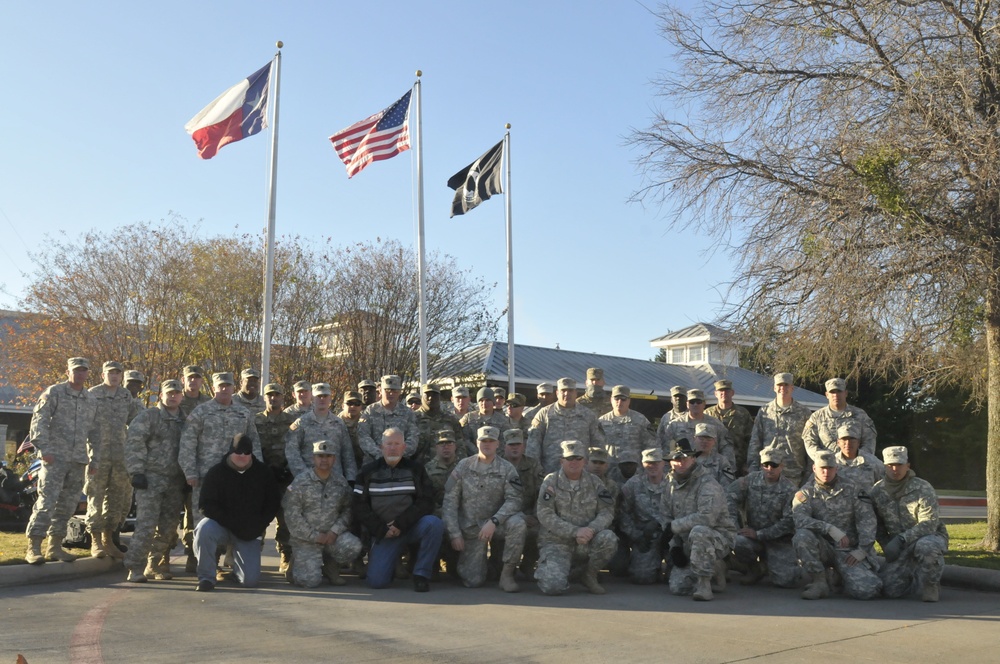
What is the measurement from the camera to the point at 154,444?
34.4 feet

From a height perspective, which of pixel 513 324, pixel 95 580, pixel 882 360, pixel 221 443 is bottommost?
pixel 95 580

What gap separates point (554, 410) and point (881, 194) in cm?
464

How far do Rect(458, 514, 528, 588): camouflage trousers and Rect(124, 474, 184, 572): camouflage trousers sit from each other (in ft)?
10.0

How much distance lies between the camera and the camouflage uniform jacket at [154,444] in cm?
1030

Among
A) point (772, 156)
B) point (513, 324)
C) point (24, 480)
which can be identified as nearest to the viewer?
point (772, 156)

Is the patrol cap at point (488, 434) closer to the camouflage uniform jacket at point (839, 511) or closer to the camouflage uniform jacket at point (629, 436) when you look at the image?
the camouflage uniform jacket at point (629, 436)

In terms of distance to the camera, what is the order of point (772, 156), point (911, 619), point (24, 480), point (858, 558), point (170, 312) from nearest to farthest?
point (911, 619) < point (858, 558) < point (772, 156) < point (24, 480) < point (170, 312)

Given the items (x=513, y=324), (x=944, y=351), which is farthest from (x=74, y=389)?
(x=513, y=324)

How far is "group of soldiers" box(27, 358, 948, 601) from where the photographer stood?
9.78 metres

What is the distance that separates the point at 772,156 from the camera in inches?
503

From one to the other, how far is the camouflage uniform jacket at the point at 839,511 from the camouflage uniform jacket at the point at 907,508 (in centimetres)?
19

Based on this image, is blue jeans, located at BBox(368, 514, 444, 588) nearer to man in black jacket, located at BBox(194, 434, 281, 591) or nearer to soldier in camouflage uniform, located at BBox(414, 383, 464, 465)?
man in black jacket, located at BBox(194, 434, 281, 591)

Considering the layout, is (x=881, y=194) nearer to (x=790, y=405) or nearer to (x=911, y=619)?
(x=790, y=405)

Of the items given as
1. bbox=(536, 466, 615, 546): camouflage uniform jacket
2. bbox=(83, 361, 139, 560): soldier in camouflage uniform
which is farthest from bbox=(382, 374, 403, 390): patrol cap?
bbox=(83, 361, 139, 560): soldier in camouflage uniform
